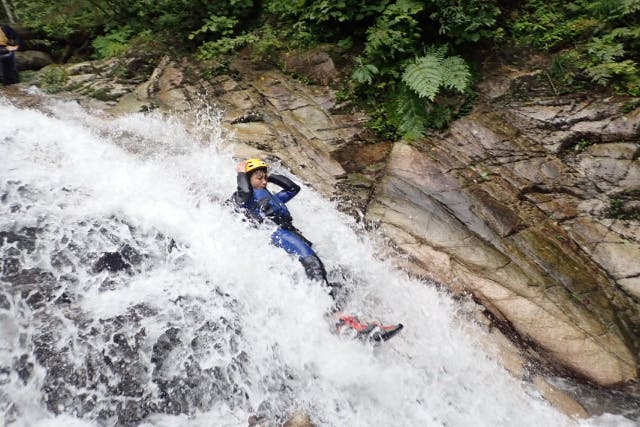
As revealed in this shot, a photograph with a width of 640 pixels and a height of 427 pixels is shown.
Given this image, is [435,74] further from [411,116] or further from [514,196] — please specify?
[514,196]

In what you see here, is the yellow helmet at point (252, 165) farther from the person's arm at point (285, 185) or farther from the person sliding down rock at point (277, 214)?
the person's arm at point (285, 185)

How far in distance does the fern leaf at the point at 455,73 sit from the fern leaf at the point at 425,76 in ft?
0.33

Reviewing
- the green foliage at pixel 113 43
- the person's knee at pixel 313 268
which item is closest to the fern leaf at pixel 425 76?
the person's knee at pixel 313 268

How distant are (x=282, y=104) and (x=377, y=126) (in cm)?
198

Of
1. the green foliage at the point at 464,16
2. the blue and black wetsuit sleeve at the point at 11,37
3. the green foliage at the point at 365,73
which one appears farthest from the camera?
the blue and black wetsuit sleeve at the point at 11,37

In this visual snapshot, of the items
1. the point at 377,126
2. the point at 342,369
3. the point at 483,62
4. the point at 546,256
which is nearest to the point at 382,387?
the point at 342,369

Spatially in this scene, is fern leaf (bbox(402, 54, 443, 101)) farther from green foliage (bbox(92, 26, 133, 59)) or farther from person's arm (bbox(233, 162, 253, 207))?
green foliage (bbox(92, 26, 133, 59))

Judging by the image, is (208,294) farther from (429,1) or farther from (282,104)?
(429,1)

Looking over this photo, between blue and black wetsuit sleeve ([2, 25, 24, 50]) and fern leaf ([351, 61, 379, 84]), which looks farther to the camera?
blue and black wetsuit sleeve ([2, 25, 24, 50])

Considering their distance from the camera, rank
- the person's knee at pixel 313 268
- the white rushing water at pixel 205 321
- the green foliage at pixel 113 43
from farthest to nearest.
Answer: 1. the green foliage at pixel 113 43
2. the person's knee at pixel 313 268
3. the white rushing water at pixel 205 321

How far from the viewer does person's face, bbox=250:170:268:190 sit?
604cm

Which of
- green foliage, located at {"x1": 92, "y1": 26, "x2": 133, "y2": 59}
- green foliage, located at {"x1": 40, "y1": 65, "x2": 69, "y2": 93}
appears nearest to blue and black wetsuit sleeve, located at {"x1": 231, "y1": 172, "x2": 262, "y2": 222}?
green foliage, located at {"x1": 40, "y1": 65, "x2": 69, "y2": 93}

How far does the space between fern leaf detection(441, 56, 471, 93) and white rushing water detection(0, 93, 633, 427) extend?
294 cm

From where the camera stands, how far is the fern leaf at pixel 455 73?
24.5 feet
